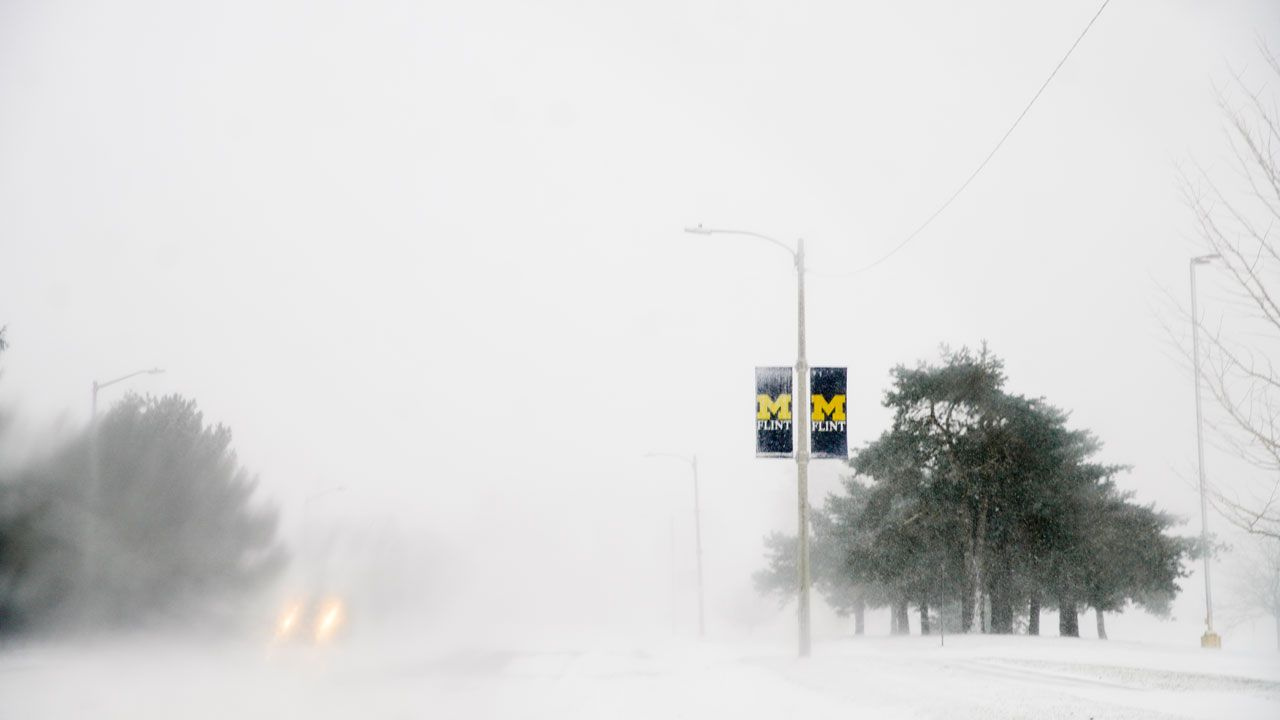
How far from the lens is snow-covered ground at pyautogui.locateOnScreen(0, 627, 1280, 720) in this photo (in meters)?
14.1

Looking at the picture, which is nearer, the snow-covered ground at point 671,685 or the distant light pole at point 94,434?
the snow-covered ground at point 671,685

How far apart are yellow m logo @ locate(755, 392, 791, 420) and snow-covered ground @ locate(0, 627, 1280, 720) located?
5.56 m

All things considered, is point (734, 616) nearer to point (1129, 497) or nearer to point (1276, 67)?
point (1129, 497)

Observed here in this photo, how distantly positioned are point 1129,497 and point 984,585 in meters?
7.71

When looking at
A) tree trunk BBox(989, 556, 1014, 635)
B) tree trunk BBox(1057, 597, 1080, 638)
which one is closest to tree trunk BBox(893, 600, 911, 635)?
tree trunk BBox(989, 556, 1014, 635)

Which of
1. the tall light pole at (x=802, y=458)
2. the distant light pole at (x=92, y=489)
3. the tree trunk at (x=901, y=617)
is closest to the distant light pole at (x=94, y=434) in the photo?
the distant light pole at (x=92, y=489)

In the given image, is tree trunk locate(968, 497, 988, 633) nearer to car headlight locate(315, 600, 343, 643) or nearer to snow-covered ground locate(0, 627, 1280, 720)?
snow-covered ground locate(0, 627, 1280, 720)

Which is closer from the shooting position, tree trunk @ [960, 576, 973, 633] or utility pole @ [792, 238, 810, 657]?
utility pole @ [792, 238, 810, 657]

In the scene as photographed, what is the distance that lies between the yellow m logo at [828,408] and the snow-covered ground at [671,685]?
5.57 meters

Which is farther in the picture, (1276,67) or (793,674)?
(793,674)

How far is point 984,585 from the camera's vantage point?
47.2 metres

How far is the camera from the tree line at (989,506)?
44.0 m

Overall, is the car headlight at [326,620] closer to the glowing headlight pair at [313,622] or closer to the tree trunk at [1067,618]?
the glowing headlight pair at [313,622]

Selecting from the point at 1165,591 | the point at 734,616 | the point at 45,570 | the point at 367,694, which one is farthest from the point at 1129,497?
the point at 734,616
